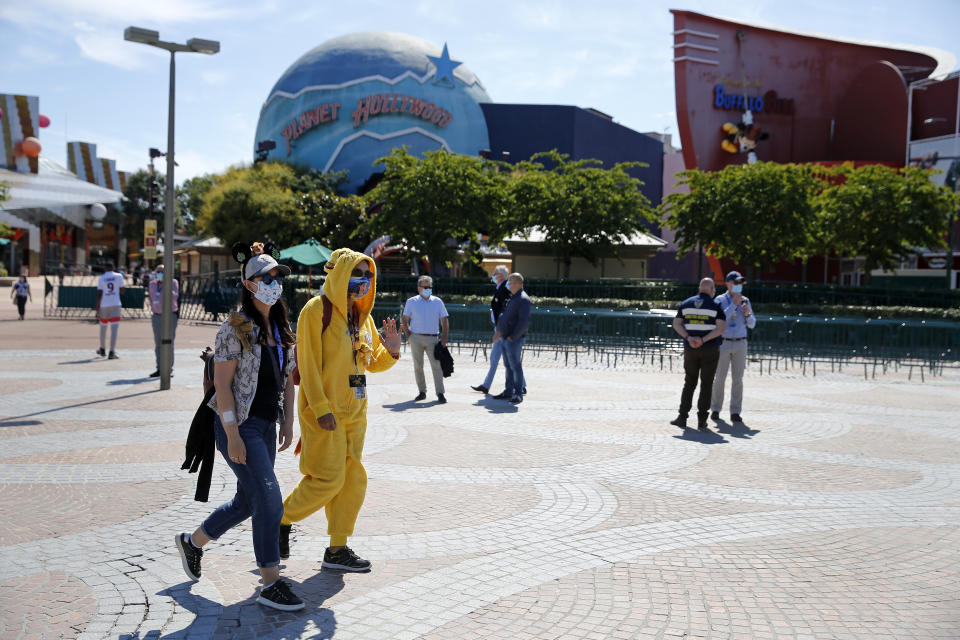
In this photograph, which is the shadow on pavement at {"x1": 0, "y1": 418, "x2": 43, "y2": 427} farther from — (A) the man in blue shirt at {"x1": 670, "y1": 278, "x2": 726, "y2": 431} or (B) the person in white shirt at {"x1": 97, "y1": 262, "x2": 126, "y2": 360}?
(A) the man in blue shirt at {"x1": 670, "y1": 278, "x2": 726, "y2": 431}

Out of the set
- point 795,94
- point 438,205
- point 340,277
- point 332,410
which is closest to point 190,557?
point 332,410

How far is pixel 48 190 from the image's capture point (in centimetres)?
6347

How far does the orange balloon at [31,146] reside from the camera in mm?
61188

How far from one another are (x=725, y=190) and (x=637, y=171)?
33263 millimetres

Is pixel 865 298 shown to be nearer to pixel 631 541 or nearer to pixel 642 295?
pixel 642 295

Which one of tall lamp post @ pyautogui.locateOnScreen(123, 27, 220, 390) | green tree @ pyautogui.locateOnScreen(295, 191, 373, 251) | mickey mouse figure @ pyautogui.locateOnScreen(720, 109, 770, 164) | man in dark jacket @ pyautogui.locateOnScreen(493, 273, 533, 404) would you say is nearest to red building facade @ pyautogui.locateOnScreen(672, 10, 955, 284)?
mickey mouse figure @ pyautogui.locateOnScreen(720, 109, 770, 164)

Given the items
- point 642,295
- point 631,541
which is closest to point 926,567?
point 631,541

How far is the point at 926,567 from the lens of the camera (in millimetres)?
4883

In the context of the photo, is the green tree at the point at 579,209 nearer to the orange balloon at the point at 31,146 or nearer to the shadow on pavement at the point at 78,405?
the shadow on pavement at the point at 78,405

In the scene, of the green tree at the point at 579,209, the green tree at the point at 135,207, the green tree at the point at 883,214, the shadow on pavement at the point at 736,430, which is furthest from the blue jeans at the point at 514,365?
the green tree at the point at 135,207

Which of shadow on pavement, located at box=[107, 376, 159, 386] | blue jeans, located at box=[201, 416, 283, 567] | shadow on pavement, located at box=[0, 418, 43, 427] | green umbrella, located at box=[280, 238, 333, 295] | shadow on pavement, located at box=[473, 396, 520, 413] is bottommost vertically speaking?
shadow on pavement, located at box=[0, 418, 43, 427]

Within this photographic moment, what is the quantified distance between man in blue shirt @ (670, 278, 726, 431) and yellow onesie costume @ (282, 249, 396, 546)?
591 cm

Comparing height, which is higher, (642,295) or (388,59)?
(388,59)

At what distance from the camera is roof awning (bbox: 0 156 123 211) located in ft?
200
